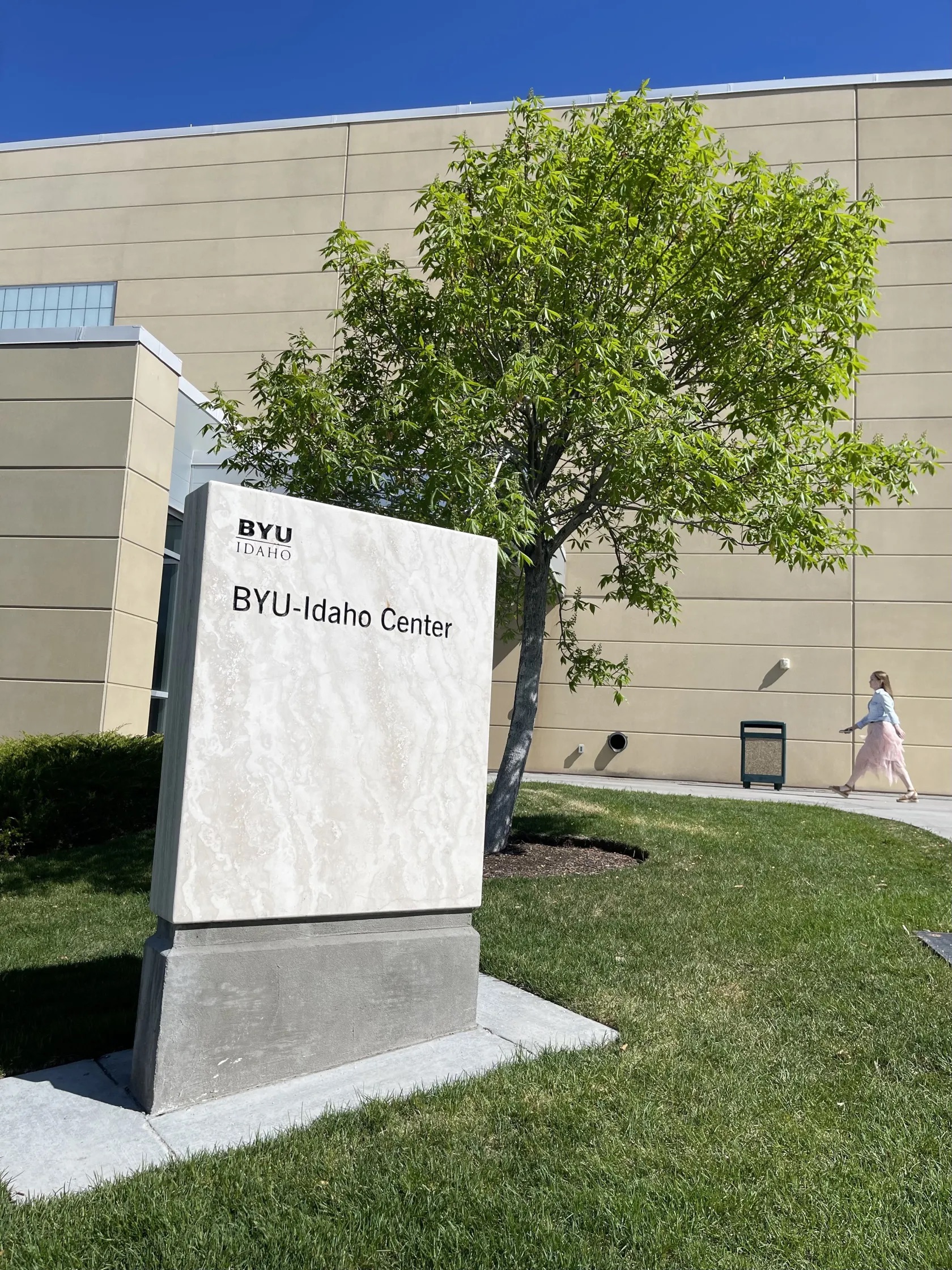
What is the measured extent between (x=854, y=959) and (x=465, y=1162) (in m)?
3.32

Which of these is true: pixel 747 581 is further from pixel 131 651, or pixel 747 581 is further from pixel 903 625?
pixel 131 651

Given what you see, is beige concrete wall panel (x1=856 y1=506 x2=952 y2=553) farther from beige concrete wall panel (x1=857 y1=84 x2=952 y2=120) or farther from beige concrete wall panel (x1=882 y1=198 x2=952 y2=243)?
beige concrete wall panel (x1=857 y1=84 x2=952 y2=120)

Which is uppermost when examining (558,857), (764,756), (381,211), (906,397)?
(381,211)

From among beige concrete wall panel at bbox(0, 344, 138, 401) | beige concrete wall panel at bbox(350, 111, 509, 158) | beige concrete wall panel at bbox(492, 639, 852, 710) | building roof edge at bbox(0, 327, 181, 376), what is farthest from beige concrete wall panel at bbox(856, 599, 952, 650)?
beige concrete wall panel at bbox(0, 344, 138, 401)

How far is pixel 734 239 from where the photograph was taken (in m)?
8.61

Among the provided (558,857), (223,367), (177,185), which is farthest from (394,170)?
(558,857)

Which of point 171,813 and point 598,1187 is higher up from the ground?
point 171,813

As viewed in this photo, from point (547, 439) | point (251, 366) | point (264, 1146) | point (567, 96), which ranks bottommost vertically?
point (264, 1146)

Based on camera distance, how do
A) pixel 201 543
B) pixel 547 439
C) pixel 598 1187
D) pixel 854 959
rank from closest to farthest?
pixel 598 1187 < pixel 201 543 < pixel 854 959 < pixel 547 439

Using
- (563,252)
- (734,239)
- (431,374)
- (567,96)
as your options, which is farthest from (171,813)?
(567,96)

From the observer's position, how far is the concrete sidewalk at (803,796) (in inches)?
517

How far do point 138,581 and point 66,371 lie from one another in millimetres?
2719

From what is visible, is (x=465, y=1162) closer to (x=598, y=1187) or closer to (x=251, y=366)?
(x=598, y=1187)

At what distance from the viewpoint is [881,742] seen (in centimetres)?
1544
